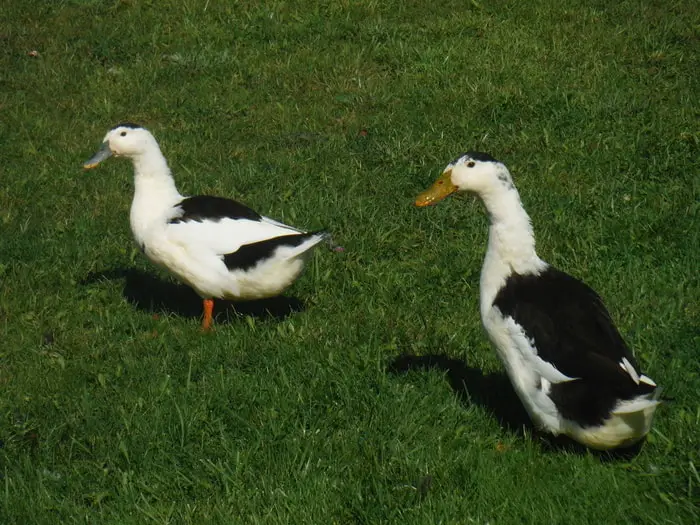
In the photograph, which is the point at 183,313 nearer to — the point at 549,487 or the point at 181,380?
the point at 181,380

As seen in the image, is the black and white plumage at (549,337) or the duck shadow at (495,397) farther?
the duck shadow at (495,397)

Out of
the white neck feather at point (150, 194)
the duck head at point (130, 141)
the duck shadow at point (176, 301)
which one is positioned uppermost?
the duck head at point (130, 141)

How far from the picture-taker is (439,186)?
479 cm

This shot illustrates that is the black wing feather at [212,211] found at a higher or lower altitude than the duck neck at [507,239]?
lower

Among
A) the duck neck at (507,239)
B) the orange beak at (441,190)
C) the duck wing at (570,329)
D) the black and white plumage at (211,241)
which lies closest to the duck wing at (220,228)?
the black and white plumage at (211,241)

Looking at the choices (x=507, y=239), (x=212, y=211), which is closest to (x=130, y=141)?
(x=212, y=211)

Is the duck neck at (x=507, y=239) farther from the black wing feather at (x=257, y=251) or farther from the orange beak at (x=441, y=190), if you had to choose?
the black wing feather at (x=257, y=251)

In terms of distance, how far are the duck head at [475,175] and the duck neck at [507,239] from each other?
0.09 feet

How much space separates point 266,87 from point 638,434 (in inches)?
245

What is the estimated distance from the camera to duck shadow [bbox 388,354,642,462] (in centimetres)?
444

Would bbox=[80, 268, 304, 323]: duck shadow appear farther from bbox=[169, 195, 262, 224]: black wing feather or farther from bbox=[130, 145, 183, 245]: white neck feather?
bbox=[169, 195, 262, 224]: black wing feather

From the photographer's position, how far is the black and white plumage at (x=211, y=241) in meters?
5.66

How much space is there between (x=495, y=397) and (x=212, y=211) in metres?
2.06

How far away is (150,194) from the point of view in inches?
245
